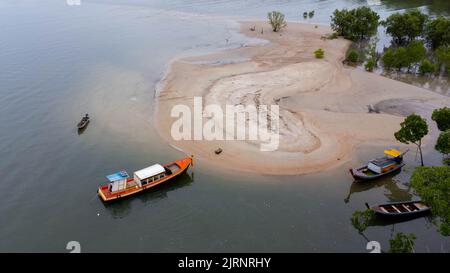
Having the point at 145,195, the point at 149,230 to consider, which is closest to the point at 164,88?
the point at 145,195

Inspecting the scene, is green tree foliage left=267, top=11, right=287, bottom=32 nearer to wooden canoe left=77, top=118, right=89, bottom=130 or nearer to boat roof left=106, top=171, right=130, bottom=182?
wooden canoe left=77, top=118, right=89, bottom=130

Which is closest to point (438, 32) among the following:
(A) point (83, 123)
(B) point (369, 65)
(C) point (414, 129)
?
(B) point (369, 65)

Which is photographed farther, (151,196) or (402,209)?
(151,196)

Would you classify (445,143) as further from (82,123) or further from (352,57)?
(82,123)

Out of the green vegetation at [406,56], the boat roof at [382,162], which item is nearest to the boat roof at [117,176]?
the boat roof at [382,162]

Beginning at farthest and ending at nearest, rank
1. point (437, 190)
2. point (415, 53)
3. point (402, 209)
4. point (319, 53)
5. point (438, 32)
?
point (438, 32), point (319, 53), point (415, 53), point (402, 209), point (437, 190)
